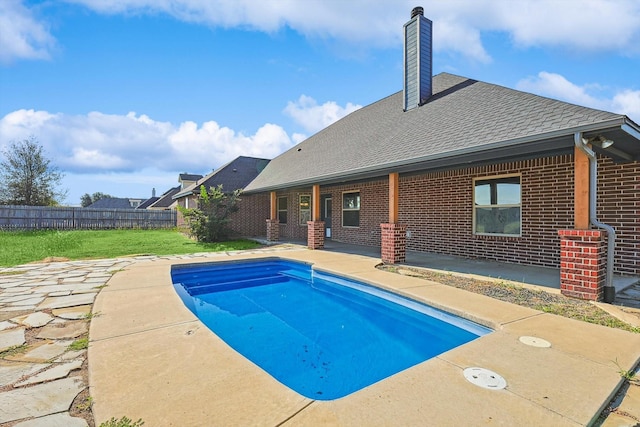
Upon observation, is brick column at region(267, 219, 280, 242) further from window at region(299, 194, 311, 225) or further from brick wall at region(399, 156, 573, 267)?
brick wall at region(399, 156, 573, 267)

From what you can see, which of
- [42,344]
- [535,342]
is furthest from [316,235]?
[42,344]

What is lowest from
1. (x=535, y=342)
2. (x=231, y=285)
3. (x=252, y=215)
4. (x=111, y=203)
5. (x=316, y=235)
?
(x=231, y=285)

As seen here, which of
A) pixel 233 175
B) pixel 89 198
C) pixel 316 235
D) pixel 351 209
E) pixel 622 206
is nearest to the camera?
pixel 622 206

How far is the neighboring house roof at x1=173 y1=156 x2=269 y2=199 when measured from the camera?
55.8 feet

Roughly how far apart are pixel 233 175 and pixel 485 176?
13962 millimetres

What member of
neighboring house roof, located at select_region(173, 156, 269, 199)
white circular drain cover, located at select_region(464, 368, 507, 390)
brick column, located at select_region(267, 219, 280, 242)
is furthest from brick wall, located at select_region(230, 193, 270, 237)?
white circular drain cover, located at select_region(464, 368, 507, 390)

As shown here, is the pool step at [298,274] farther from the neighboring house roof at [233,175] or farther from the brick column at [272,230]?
the neighboring house roof at [233,175]

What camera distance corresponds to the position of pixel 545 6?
7.77 metres

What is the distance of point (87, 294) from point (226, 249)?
650 cm

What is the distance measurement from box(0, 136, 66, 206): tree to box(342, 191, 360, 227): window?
24.5m

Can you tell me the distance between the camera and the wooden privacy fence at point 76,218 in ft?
55.0

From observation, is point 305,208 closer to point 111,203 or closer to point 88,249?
point 88,249

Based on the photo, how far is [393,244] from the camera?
774 centimetres

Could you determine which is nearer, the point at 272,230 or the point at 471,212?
the point at 471,212
